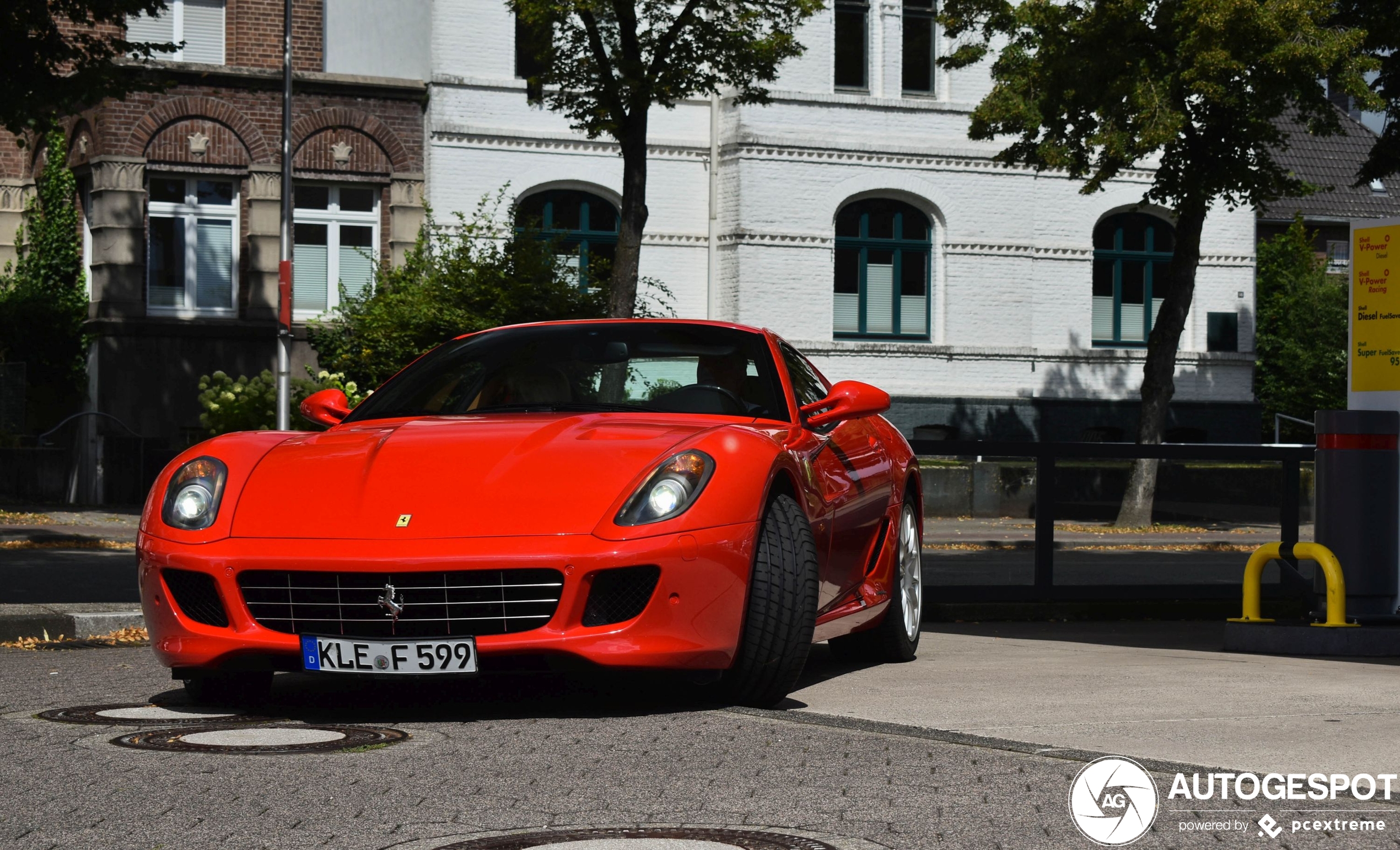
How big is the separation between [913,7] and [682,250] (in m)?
6.13

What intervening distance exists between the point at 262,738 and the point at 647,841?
1975 mm

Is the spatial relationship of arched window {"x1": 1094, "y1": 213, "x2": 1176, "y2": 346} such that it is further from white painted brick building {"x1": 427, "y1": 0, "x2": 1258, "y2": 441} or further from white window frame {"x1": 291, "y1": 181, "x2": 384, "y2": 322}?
white window frame {"x1": 291, "y1": 181, "x2": 384, "y2": 322}

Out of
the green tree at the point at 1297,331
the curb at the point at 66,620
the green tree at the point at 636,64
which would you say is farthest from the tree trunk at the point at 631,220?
the green tree at the point at 1297,331

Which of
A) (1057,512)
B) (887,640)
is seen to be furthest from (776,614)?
(1057,512)

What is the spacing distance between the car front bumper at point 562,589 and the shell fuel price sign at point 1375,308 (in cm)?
554

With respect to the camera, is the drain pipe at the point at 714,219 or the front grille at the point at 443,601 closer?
the front grille at the point at 443,601

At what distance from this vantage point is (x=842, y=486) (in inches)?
288

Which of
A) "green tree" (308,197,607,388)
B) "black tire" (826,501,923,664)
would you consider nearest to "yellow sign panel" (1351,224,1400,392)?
"black tire" (826,501,923,664)

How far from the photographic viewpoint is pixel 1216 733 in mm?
6027

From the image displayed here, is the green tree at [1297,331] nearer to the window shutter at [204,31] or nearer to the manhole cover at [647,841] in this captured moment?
the window shutter at [204,31]

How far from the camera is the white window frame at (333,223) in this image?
97.6 ft

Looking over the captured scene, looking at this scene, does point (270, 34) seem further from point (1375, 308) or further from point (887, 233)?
point (1375, 308)

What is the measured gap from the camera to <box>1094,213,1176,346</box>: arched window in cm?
3400

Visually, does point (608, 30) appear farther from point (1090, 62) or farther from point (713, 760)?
point (713, 760)
